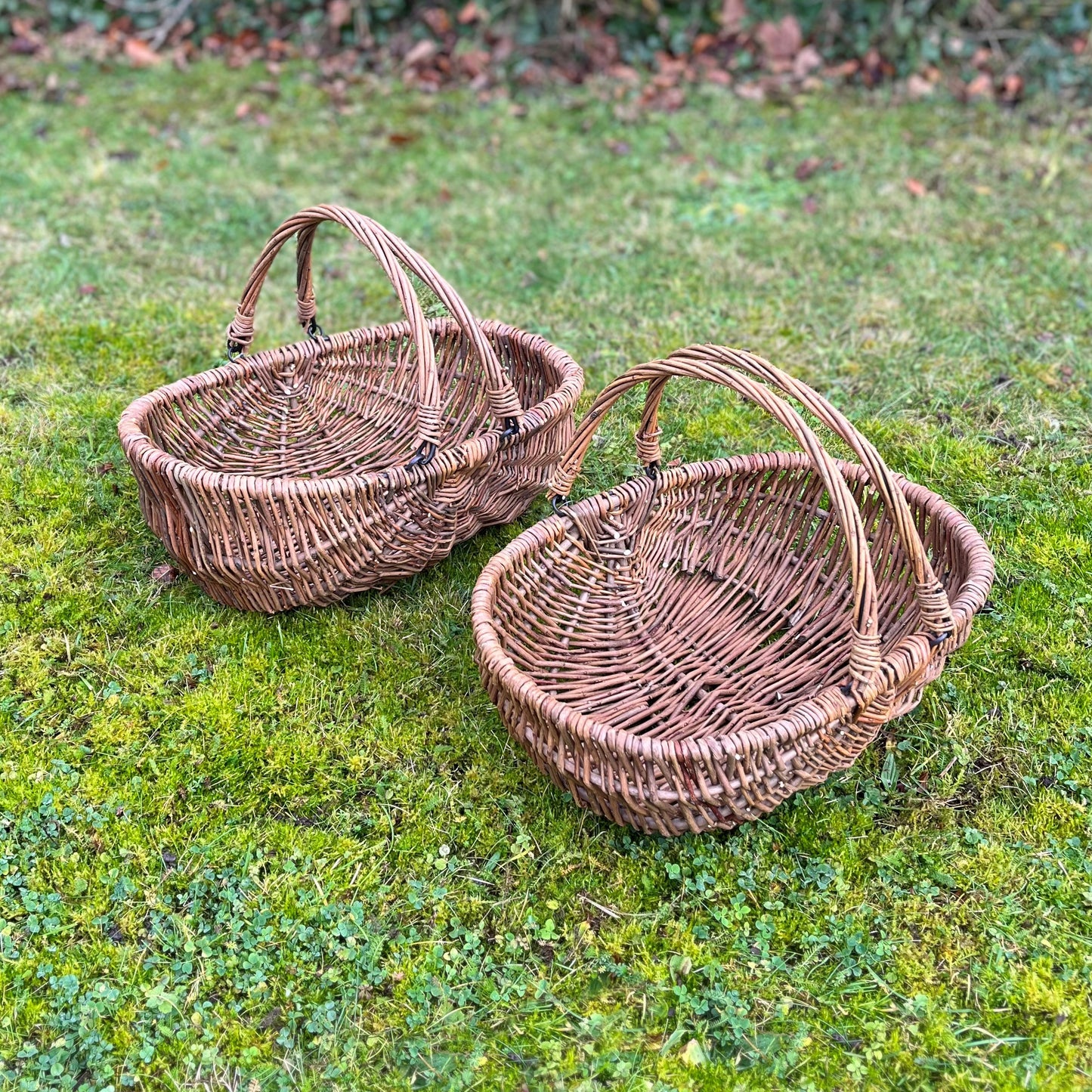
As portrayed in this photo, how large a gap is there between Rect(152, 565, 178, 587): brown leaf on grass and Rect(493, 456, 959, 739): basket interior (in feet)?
3.10

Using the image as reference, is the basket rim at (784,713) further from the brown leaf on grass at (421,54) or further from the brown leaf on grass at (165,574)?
the brown leaf on grass at (421,54)

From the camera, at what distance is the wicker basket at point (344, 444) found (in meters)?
2.30

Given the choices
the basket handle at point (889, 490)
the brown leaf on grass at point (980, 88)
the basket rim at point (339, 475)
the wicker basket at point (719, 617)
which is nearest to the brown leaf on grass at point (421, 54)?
the brown leaf on grass at point (980, 88)

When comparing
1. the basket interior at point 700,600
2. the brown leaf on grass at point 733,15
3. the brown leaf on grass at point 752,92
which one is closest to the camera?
the basket interior at point 700,600

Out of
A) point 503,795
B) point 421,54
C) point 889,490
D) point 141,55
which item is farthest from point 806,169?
point 141,55

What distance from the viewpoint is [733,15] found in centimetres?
573

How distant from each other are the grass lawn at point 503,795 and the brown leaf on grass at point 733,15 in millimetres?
2324

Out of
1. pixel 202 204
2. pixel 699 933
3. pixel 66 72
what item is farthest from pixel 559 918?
pixel 66 72

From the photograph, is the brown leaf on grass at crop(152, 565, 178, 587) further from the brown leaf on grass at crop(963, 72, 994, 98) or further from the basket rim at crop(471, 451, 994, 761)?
the brown leaf on grass at crop(963, 72, 994, 98)

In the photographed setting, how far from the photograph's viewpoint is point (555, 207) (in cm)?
461

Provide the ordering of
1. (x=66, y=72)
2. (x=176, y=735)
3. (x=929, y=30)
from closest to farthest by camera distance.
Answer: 1. (x=176, y=735)
2. (x=929, y=30)
3. (x=66, y=72)

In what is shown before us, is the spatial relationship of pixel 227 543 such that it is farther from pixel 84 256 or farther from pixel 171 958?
pixel 84 256

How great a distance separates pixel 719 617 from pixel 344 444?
45.8 inches

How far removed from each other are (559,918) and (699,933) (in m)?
0.26
